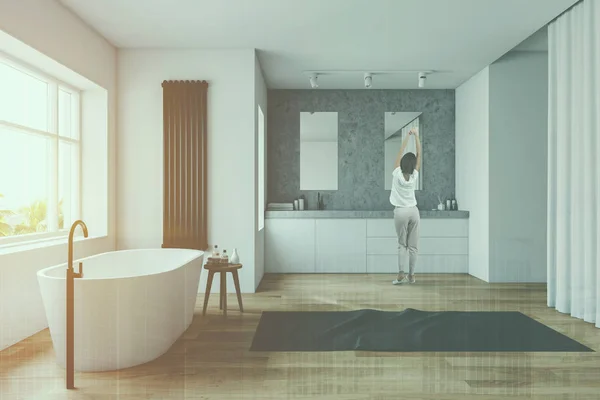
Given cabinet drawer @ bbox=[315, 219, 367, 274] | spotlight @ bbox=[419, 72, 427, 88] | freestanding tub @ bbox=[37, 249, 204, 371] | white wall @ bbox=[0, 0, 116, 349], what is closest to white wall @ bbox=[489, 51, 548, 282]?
spotlight @ bbox=[419, 72, 427, 88]

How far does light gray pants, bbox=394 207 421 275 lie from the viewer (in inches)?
253

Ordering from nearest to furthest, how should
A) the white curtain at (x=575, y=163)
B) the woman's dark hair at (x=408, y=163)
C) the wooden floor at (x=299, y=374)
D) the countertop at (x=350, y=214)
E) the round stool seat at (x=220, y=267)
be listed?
the wooden floor at (x=299, y=374)
the white curtain at (x=575, y=163)
the round stool seat at (x=220, y=267)
the woman's dark hair at (x=408, y=163)
the countertop at (x=350, y=214)

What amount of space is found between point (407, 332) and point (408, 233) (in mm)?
2551

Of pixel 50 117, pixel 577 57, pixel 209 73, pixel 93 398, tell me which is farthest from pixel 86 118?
pixel 577 57

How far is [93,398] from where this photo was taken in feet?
9.10

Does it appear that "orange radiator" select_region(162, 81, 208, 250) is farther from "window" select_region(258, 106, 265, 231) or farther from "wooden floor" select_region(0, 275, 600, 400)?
"wooden floor" select_region(0, 275, 600, 400)

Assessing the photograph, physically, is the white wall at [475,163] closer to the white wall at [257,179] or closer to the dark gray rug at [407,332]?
the dark gray rug at [407,332]

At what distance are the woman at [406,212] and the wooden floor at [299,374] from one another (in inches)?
87.0

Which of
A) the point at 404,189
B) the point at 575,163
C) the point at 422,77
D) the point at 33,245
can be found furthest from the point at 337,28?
the point at 33,245

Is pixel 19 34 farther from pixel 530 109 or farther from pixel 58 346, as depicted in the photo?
pixel 530 109

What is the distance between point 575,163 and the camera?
4531mm

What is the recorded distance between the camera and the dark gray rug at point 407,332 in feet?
12.2

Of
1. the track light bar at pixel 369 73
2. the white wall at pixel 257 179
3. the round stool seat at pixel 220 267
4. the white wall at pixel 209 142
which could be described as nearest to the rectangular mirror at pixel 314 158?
the white wall at pixel 257 179

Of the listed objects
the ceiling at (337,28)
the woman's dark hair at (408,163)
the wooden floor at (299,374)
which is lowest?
the wooden floor at (299,374)
